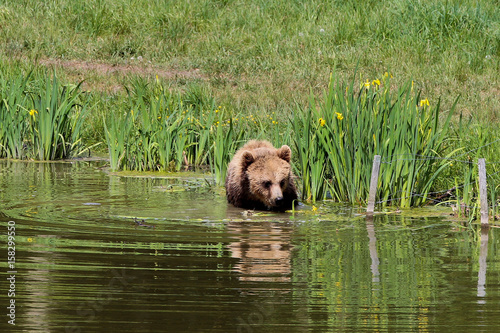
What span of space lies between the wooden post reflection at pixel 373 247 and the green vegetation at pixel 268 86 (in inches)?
36.1

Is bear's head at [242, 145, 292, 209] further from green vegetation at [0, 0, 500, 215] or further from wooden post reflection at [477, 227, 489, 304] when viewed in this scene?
wooden post reflection at [477, 227, 489, 304]

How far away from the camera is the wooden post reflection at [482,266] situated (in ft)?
17.2

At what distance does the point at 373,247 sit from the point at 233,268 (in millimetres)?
1493

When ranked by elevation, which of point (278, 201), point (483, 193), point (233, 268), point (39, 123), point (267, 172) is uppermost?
point (39, 123)

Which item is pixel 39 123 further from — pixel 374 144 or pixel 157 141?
pixel 374 144

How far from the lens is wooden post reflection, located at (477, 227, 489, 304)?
5251 millimetres

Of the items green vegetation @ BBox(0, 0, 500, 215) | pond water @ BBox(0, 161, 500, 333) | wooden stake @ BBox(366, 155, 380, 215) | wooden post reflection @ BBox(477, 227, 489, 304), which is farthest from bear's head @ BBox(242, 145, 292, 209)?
wooden post reflection @ BBox(477, 227, 489, 304)

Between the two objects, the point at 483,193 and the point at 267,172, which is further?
the point at 267,172

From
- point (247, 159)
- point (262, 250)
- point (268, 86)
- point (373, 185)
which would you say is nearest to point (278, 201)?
point (247, 159)

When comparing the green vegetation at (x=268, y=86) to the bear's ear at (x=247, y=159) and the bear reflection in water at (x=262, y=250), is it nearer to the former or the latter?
the bear's ear at (x=247, y=159)

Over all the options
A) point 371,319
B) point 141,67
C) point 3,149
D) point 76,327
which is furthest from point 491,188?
point 141,67

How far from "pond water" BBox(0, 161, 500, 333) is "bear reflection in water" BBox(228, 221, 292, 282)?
0.01 m

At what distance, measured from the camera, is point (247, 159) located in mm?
8930

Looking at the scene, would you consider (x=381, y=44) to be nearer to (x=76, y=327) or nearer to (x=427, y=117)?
(x=427, y=117)
